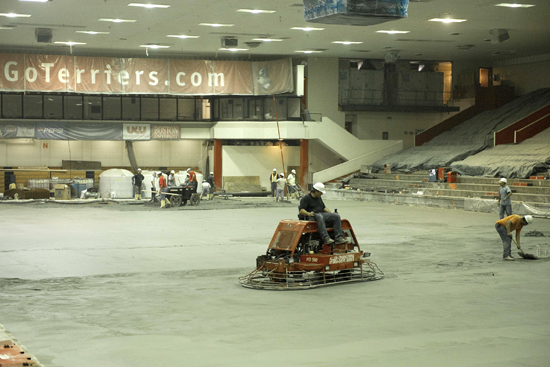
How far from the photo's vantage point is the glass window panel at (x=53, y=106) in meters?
41.2

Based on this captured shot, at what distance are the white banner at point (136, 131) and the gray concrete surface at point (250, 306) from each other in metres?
21.9

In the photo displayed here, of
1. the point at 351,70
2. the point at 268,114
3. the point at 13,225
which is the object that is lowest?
the point at 13,225

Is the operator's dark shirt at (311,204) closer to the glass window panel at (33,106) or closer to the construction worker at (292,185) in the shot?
the construction worker at (292,185)

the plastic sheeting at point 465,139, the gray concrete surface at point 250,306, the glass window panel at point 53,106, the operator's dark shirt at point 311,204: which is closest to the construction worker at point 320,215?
the operator's dark shirt at point 311,204

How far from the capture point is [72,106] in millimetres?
41719

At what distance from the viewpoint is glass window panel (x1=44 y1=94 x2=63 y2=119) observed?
41.2 meters

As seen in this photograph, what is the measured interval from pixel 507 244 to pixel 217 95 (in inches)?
1139

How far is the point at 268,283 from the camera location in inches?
462

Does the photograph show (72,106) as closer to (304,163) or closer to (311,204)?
(304,163)

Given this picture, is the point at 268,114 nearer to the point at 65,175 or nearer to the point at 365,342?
the point at 65,175

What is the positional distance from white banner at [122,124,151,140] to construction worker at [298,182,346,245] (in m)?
29.9

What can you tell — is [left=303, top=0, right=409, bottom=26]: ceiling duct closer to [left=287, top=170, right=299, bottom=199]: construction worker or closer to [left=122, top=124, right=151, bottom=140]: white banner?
[left=287, top=170, right=299, bottom=199]: construction worker

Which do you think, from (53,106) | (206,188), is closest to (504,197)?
(206,188)

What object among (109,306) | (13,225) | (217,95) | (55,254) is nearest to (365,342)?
(109,306)
